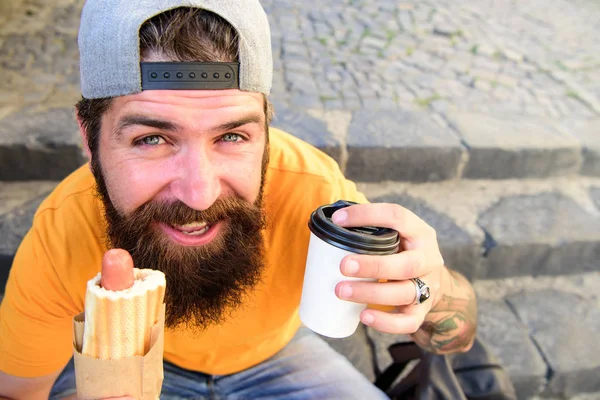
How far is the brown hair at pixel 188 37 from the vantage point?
4.24 ft

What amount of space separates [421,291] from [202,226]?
26.3 inches

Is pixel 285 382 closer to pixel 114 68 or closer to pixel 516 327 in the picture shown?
pixel 114 68

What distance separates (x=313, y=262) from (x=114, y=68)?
73cm

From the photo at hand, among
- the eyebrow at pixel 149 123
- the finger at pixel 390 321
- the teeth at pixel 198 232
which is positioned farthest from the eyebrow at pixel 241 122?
the finger at pixel 390 321

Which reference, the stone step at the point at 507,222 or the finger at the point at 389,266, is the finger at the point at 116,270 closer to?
the finger at the point at 389,266

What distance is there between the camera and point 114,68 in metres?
1.31

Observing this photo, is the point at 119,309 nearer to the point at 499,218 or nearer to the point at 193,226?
the point at 193,226

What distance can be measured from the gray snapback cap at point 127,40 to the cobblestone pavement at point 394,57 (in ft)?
6.35

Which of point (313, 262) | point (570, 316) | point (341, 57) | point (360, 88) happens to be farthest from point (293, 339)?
point (341, 57)

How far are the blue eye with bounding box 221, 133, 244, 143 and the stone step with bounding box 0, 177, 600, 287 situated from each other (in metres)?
1.70

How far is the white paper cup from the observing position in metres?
1.21

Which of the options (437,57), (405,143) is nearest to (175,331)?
(405,143)

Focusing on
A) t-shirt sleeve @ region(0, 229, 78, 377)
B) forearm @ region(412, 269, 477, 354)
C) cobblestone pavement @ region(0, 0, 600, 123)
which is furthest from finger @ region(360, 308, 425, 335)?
cobblestone pavement @ region(0, 0, 600, 123)

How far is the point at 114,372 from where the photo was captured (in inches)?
42.8
